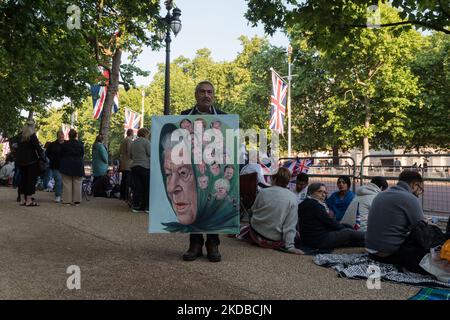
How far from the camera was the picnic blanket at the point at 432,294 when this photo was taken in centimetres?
443

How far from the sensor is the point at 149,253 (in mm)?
6285

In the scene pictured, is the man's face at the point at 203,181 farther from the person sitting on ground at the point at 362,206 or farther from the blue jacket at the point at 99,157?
the blue jacket at the point at 99,157

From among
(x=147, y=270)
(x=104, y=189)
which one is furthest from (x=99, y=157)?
(x=147, y=270)

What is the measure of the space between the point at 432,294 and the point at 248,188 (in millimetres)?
4569

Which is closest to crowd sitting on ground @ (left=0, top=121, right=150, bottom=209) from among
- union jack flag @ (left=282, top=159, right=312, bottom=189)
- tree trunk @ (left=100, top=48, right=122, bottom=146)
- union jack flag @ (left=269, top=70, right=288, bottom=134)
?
union jack flag @ (left=282, top=159, right=312, bottom=189)

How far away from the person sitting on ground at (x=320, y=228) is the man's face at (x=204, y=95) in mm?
2235

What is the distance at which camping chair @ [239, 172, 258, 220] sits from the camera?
8.73m

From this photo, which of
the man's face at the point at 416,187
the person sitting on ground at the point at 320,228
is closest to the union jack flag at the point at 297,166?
the person sitting on ground at the point at 320,228

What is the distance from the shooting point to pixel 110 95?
18141mm

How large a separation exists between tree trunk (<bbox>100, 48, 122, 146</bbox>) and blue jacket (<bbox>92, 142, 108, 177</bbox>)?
3.46 meters

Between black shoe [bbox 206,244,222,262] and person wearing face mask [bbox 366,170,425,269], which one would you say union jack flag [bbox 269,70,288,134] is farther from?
black shoe [bbox 206,244,222,262]
